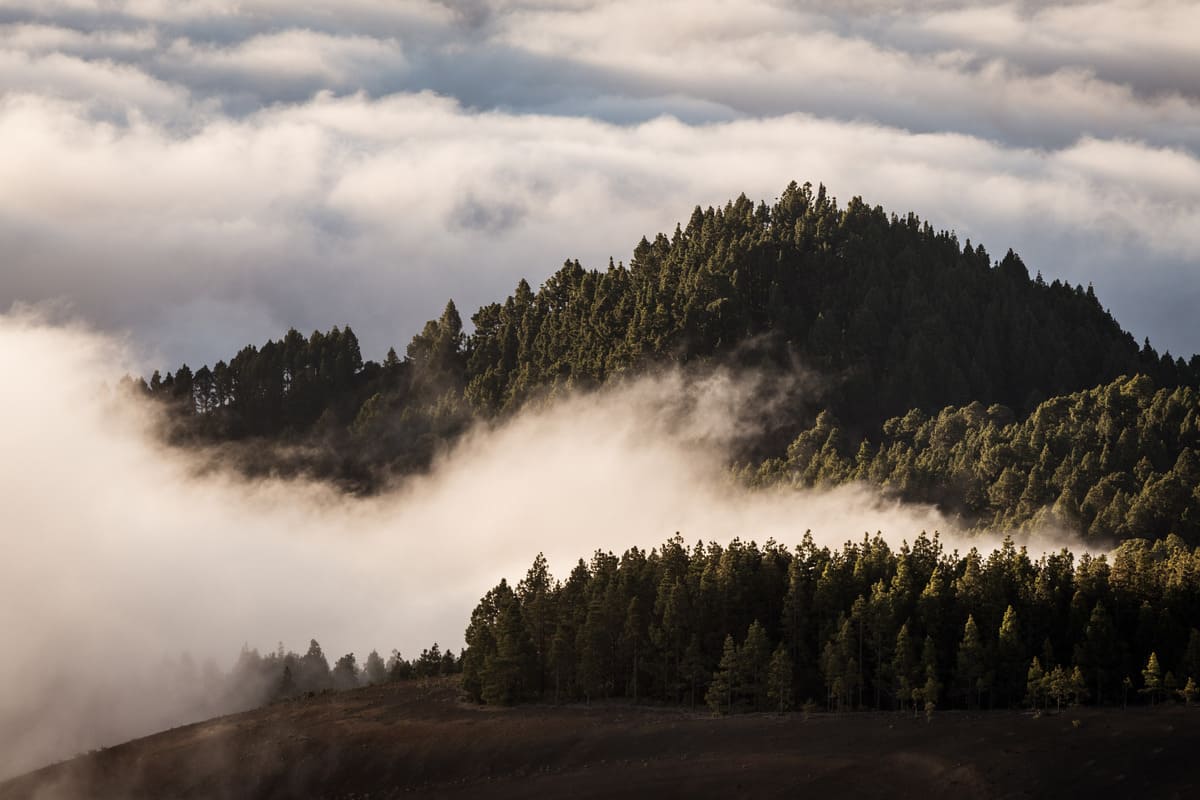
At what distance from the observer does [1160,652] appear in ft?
642

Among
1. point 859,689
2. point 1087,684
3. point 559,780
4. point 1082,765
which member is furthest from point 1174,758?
point 559,780

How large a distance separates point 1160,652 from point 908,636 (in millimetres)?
22843

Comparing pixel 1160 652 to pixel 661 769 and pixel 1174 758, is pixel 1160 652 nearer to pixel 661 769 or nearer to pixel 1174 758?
pixel 1174 758

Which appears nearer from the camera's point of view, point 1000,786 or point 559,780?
point 1000,786

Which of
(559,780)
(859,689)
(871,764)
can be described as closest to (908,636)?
(859,689)

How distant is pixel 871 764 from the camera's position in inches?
7101

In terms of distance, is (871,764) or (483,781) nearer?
(871,764)

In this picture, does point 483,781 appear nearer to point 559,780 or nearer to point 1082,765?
point 559,780

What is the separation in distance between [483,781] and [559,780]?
29.4ft

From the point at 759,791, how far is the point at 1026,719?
25.4 m

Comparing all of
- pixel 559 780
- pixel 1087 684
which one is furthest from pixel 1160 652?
pixel 559 780

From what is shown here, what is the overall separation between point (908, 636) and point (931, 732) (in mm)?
12710

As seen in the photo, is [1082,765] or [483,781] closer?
[1082,765]

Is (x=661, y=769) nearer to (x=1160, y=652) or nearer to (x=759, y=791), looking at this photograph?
(x=759, y=791)
